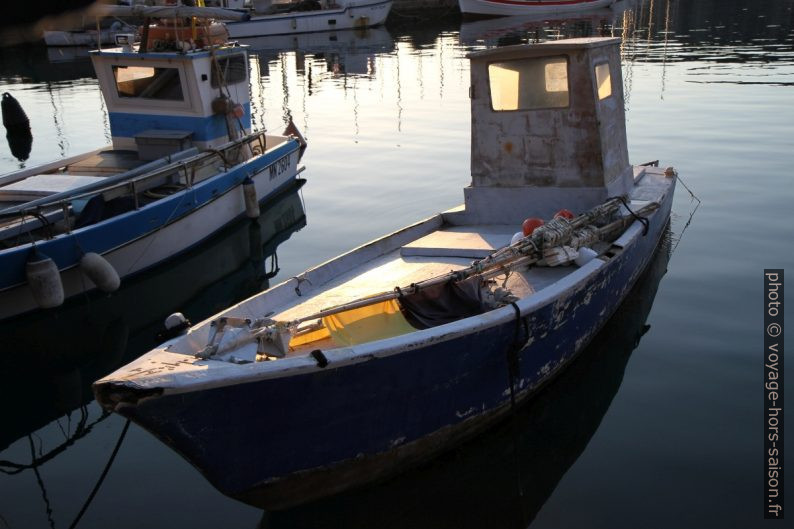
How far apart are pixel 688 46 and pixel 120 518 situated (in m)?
35.1

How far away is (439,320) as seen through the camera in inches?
279

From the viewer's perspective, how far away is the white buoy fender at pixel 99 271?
1048 cm

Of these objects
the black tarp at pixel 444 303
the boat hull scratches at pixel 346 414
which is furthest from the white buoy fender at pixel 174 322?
the black tarp at pixel 444 303

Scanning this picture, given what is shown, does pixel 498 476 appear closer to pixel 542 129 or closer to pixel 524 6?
pixel 542 129

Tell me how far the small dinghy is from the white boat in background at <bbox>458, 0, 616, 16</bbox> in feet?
150

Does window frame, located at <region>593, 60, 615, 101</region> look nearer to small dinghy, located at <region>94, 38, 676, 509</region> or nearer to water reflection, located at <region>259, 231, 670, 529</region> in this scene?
small dinghy, located at <region>94, 38, 676, 509</region>

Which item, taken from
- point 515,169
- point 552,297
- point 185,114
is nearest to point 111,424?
point 552,297

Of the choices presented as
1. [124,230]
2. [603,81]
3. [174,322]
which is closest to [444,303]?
[174,322]

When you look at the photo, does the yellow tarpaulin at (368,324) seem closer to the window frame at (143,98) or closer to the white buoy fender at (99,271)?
the white buoy fender at (99,271)

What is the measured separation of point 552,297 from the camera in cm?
698

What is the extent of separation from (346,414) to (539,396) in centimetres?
270

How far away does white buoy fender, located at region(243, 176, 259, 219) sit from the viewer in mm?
14438

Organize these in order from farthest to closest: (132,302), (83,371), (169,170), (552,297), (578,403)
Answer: (169,170) < (132,302) < (83,371) < (578,403) < (552,297)

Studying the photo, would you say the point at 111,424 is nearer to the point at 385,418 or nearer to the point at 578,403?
the point at 385,418
